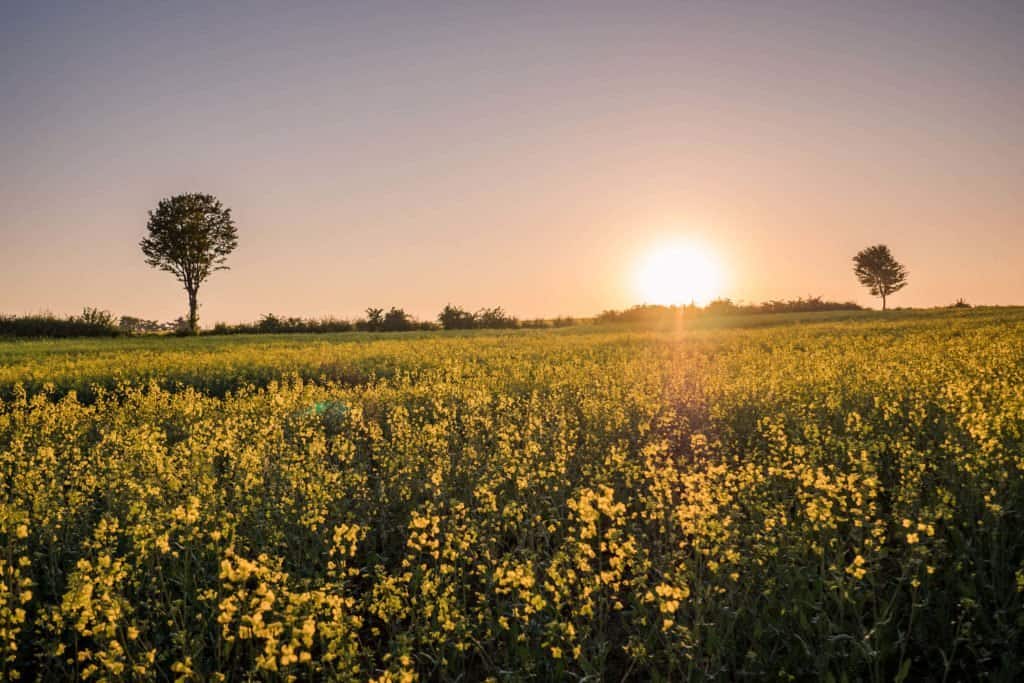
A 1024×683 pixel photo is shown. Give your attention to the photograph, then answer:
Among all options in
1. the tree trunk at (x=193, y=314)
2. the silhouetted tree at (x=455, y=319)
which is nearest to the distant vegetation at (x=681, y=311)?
the silhouetted tree at (x=455, y=319)

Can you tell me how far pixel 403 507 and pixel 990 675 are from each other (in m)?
5.27

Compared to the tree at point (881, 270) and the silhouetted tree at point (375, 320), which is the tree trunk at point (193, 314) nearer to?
the silhouetted tree at point (375, 320)

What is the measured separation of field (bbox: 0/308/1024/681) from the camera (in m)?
4.23

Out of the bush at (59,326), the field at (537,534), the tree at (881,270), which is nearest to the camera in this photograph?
the field at (537,534)

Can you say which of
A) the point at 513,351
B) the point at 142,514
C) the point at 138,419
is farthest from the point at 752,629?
the point at 513,351

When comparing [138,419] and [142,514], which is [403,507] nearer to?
[142,514]

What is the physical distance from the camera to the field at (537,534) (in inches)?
166

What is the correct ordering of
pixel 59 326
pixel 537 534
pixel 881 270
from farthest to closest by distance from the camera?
pixel 881 270, pixel 59 326, pixel 537 534

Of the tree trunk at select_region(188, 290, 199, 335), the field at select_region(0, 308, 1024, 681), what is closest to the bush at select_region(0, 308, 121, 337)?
the tree trunk at select_region(188, 290, 199, 335)

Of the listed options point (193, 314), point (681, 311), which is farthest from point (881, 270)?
point (193, 314)

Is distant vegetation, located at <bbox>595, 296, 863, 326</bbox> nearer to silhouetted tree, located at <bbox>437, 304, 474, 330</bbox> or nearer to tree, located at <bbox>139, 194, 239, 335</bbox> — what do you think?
silhouetted tree, located at <bbox>437, 304, 474, 330</bbox>

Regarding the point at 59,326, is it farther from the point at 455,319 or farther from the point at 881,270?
the point at 881,270

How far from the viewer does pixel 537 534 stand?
6.37 meters

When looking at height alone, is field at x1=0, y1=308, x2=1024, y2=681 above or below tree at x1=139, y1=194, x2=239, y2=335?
below
